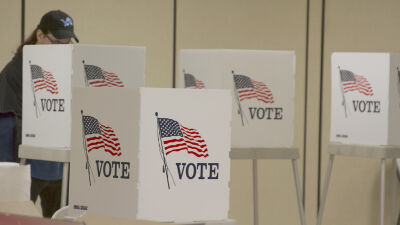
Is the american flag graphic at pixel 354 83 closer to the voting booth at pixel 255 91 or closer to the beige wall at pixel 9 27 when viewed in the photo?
the voting booth at pixel 255 91

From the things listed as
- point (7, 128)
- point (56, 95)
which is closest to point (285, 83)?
point (56, 95)

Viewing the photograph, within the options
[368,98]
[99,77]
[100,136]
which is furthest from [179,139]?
[368,98]

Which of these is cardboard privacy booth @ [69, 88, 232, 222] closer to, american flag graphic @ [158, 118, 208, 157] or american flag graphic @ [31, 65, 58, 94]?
american flag graphic @ [158, 118, 208, 157]

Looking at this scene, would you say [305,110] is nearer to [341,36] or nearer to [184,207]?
[341,36]

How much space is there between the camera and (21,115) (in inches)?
138

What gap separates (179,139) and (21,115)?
1.65 m

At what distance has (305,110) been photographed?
530cm

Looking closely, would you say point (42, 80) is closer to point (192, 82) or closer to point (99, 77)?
point (99, 77)

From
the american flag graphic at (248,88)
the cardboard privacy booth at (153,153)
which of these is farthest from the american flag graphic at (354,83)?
the cardboard privacy booth at (153,153)

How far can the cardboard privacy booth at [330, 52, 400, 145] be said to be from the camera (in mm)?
3721

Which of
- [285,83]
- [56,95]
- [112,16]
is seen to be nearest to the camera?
[56,95]

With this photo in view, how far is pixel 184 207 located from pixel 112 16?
10.3 ft

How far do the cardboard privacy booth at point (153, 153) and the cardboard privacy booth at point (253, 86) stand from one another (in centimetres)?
126

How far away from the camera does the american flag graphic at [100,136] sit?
2.00 m
